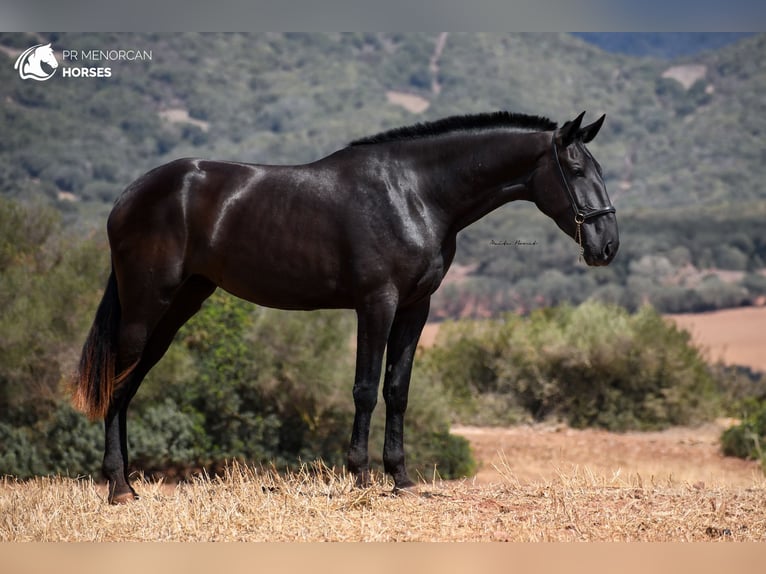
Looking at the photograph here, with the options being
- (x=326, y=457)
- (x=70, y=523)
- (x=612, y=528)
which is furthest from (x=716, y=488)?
(x=326, y=457)

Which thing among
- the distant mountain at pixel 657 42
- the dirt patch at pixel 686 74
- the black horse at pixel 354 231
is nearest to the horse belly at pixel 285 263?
the black horse at pixel 354 231

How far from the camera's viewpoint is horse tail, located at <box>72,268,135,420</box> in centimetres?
646

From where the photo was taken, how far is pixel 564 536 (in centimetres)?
532

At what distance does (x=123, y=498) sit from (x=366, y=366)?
6.21 ft

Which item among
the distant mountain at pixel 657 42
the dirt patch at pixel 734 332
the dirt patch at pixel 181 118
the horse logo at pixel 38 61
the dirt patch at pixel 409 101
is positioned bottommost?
the dirt patch at pixel 734 332

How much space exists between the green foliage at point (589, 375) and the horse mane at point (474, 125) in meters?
10.7

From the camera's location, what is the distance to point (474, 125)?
6312mm

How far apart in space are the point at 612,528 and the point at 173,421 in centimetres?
952

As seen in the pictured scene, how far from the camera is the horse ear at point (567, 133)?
233 inches

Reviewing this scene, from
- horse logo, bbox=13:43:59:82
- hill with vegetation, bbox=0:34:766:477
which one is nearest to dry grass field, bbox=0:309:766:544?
hill with vegetation, bbox=0:34:766:477

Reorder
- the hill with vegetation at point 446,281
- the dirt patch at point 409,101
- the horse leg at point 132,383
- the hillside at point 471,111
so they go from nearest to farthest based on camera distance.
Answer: the horse leg at point 132,383
the hill with vegetation at point 446,281
the hillside at point 471,111
the dirt patch at point 409,101

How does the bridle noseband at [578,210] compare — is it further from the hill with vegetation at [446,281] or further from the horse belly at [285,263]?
the hill with vegetation at [446,281]

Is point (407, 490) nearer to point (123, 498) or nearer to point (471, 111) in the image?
point (123, 498)

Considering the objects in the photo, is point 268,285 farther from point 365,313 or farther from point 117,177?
point 117,177
